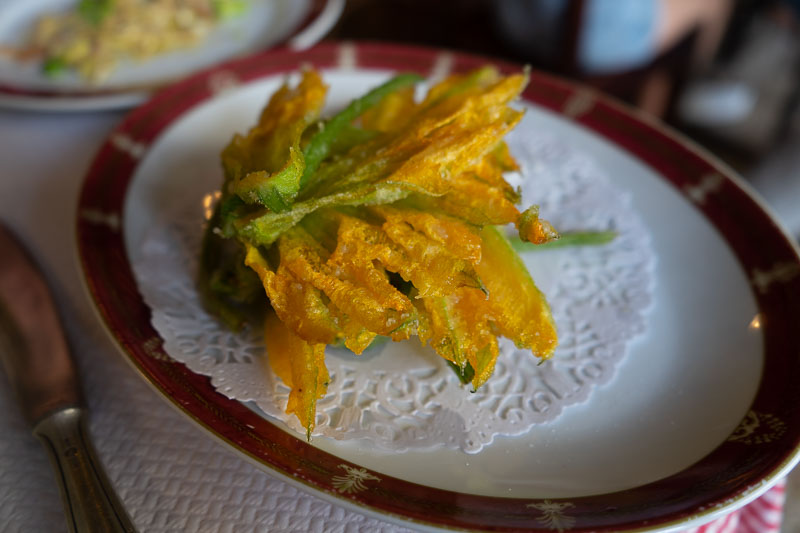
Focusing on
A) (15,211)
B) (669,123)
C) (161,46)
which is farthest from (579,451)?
(669,123)

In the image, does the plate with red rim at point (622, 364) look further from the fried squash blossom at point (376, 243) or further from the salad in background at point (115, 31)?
the salad in background at point (115, 31)

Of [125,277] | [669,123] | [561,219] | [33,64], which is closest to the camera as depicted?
[125,277]

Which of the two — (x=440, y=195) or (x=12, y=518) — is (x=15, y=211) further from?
(x=440, y=195)

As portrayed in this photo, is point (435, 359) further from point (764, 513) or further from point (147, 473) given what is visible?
point (764, 513)

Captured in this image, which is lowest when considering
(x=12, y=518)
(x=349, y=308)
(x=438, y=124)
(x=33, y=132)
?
(x=12, y=518)

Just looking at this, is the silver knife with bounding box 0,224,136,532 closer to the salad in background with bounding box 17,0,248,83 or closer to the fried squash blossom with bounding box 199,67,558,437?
the fried squash blossom with bounding box 199,67,558,437

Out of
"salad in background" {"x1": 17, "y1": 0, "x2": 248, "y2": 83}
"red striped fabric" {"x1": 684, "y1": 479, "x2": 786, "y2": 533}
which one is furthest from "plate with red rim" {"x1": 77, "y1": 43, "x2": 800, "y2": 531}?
"salad in background" {"x1": 17, "y1": 0, "x2": 248, "y2": 83}

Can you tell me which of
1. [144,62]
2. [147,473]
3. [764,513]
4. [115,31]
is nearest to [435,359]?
[147,473]

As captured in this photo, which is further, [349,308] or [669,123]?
[669,123]
